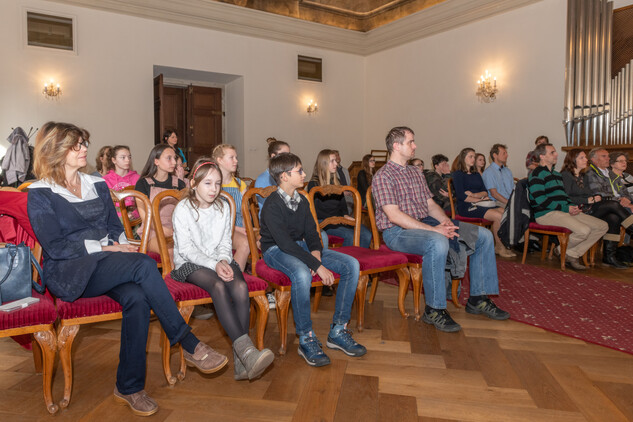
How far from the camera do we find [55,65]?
7.09m

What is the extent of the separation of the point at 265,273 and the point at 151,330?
872 mm

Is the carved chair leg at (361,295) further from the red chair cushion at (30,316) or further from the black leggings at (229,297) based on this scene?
the red chair cushion at (30,316)

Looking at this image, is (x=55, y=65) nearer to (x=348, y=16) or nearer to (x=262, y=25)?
(x=262, y=25)

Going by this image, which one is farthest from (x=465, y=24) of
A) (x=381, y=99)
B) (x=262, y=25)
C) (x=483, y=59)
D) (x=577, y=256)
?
(x=577, y=256)

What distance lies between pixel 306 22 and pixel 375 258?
7.45 m

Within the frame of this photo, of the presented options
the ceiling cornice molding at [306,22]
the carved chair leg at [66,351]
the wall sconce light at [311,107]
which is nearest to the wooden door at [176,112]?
the ceiling cornice molding at [306,22]

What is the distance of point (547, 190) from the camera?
15.8ft

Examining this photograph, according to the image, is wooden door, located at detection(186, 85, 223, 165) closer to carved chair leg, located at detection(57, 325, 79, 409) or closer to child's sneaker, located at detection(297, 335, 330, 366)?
child's sneaker, located at detection(297, 335, 330, 366)

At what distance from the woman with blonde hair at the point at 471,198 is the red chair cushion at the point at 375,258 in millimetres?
2630

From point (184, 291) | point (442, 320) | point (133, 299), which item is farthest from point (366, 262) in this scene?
point (133, 299)

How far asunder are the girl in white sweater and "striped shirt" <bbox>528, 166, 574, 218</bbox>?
353cm

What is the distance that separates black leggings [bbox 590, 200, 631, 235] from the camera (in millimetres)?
4965

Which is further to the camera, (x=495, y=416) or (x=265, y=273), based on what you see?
(x=265, y=273)

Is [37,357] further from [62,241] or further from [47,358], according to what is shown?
[62,241]
